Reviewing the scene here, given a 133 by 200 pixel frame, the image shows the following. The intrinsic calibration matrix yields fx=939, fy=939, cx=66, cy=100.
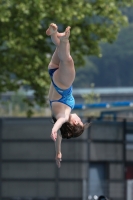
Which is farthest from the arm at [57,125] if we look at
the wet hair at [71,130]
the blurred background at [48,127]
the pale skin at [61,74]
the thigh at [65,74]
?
→ the blurred background at [48,127]

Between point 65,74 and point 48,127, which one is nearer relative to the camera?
point 65,74

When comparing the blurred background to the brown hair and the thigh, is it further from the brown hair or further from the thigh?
the thigh

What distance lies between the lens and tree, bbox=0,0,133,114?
25.7 m

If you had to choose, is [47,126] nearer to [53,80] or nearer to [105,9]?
[105,9]

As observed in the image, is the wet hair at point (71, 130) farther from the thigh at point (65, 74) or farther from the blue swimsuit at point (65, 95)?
the thigh at point (65, 74)

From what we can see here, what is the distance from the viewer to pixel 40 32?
2712cm

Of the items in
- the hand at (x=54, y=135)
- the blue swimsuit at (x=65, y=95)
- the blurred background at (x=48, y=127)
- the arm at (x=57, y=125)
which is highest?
the blurred background at (x=48, y=127)

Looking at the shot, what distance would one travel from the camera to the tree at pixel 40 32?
25.7 m

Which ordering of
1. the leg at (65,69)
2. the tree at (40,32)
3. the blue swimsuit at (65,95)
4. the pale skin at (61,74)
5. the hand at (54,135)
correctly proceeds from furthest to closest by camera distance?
the tree at (40,32) → the blue swimsuit at (65,95) → the leg at (65,69) → the pale skin at (61,74) → the hand at (54,135)

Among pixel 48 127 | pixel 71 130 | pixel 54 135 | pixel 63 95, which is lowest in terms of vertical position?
pixel 54 135

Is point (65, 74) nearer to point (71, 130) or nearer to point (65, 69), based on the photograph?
point (65, 69)

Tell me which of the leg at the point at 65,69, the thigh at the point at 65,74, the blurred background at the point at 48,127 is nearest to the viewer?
the leg at the point at 65,69

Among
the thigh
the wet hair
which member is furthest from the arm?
the thigh

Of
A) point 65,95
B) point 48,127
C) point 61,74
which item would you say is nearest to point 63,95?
point 65,95
